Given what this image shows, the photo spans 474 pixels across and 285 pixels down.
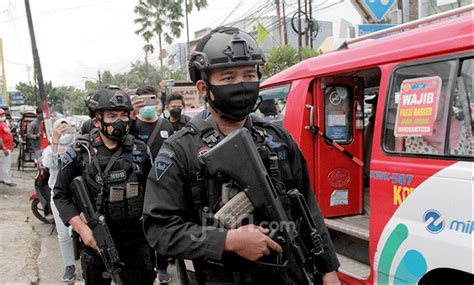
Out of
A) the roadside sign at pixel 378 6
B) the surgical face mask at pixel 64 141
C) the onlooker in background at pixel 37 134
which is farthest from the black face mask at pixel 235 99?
the onlooker in background at pixel 37 134

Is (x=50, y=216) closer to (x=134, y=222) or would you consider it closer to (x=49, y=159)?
(x=49, y=159)

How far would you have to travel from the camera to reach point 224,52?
1.58 m

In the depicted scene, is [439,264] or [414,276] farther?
[414,276]

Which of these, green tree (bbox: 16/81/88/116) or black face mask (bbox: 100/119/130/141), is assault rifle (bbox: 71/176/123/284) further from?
green tree (bbox: 16/81/88/116)

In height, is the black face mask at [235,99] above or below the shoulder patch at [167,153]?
above

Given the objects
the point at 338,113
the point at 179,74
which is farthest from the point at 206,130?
the point at 179,74

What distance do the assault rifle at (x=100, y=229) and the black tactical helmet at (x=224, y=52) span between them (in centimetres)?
135

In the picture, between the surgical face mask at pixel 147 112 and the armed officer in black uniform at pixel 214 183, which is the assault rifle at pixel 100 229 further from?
the surgical face mask at pixel 147 112

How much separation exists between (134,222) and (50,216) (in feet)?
12.9

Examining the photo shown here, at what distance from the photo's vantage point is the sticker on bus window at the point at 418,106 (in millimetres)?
2484

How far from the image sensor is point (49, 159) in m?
4.32

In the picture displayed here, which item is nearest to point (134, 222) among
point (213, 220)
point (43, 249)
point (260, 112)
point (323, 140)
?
point (213, 220)

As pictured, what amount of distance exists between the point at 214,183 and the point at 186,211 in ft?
0.50

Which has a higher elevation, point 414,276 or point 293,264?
point 293,264
